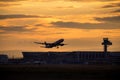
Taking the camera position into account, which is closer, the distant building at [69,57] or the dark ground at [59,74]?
the dark ground at [59,74]

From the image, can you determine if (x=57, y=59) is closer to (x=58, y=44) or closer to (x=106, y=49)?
(x=106, y=49)

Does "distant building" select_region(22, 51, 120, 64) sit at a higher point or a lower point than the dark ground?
lower

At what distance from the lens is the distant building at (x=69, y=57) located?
17588 centimetres

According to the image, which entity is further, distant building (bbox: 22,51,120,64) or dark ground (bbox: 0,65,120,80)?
distant building (bbox: 22,51,120,64)

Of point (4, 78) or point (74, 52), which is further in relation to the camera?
point (74, 52)

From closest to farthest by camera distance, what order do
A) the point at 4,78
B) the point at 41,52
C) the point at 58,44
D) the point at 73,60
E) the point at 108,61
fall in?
the point at 4,78 → the point at 58,44 → the point at 108,61 → the point at 73,60 → the point at 41,52

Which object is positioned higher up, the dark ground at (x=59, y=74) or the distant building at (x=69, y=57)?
the dark ground at (x=59, y=74)

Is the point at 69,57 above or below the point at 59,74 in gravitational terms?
below

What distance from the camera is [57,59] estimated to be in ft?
595

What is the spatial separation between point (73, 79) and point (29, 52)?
13448 centimetres

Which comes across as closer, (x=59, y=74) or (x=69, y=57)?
(x=59, y=74)

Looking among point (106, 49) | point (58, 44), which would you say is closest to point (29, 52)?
point (106, 49)

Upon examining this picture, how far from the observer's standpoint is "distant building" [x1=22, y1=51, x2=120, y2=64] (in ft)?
577

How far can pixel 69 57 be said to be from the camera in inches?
7219
